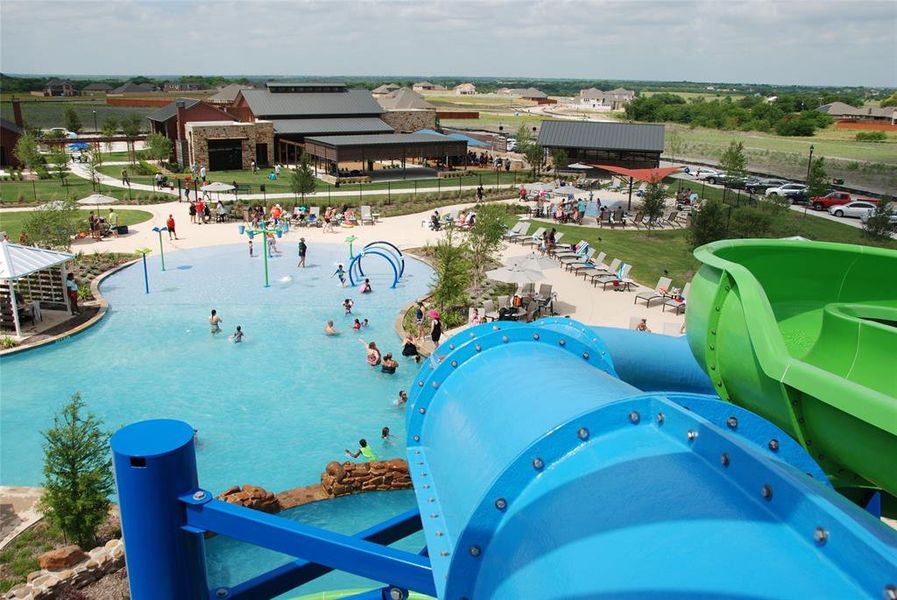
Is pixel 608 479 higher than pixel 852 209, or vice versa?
pixel 608 479

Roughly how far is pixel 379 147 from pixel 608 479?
4999cm

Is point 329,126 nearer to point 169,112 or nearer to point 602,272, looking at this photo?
point 169,112

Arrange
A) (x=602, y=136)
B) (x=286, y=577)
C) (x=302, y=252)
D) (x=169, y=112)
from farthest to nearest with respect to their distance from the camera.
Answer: (x=169, y=112) < (x=602, y=136) < (x=302, y=252) < (x=286, y=577)

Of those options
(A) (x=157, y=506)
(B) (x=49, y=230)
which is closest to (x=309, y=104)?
(B) (x=49, y=230)

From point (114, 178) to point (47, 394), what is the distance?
124 feet

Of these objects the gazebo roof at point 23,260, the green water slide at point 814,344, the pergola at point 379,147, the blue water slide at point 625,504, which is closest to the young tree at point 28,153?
the pergola at point 379,147

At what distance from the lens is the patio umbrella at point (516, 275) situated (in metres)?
22.4

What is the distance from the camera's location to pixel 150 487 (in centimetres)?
290

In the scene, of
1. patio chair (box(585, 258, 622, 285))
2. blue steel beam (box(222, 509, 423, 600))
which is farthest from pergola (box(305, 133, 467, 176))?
blue steel beam (box(222, 509, 423, 600))

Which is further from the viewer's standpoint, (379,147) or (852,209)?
(379,147)

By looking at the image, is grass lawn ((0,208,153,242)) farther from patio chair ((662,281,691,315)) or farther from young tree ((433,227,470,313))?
patio chair ((662,281,691,315))

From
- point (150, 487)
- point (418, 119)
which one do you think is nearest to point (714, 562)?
point (150, 487)

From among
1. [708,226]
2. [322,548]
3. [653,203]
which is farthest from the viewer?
[653,203]

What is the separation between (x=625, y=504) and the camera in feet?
7.13
